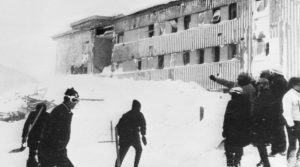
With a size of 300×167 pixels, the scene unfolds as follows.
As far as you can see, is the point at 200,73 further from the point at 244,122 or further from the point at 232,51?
the point at 244,122

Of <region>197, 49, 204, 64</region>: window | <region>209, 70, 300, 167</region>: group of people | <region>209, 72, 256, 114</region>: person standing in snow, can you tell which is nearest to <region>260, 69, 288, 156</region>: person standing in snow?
<region>209, 70, 300, 167</region>: group of people

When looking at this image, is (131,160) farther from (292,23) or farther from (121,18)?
(121,18)

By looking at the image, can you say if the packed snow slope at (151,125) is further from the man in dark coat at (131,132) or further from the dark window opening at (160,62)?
the dark window opening at (160,62)

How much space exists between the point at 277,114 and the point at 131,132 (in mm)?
3249

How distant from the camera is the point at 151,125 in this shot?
17.5m

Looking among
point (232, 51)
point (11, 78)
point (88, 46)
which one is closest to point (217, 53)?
point (232, 51)

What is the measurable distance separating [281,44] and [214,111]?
13.7 ft

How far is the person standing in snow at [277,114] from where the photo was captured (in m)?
8.52

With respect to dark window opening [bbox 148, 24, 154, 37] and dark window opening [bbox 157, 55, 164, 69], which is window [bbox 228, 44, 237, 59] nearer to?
dark window opening [bbox 157, 55, 164, 69]

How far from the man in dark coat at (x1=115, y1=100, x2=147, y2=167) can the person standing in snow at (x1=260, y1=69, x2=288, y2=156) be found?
9.68 ft

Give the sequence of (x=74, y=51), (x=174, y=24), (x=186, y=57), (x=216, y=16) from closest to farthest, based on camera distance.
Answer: (x=216, y=16)
(x=186, y=57)
(x=174, y=24)
(x=74, y=51)

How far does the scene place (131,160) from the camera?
12.0 metres

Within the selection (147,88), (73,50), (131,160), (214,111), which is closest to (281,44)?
(214,111)

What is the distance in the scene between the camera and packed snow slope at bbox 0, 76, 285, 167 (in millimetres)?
11659
